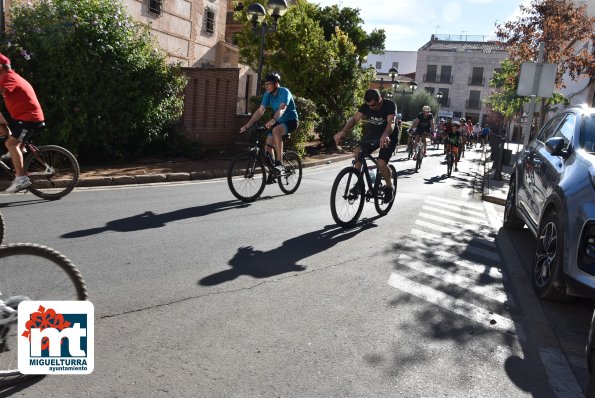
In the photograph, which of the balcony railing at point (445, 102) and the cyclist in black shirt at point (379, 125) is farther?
the balcony railing at point (445, 102)

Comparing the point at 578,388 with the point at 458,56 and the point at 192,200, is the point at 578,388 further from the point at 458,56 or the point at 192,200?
the point at 458,56

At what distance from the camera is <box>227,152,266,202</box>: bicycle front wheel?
836 cm

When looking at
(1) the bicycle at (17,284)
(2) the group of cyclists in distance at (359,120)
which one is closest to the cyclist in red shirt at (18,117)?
(2) the group of cyclists in distance at (359,120)

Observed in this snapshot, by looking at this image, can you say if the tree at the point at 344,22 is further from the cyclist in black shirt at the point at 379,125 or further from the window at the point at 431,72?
the window at the point at 431,72

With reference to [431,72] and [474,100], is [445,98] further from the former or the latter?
[431,72]

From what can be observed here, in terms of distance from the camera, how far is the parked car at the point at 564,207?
13.4ft

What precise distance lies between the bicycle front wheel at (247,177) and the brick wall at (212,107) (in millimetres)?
5763

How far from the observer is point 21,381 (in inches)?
107

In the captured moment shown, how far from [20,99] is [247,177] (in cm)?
335

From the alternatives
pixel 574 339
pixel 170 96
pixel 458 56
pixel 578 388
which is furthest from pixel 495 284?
pixel 458 56

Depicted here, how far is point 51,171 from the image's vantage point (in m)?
7.86

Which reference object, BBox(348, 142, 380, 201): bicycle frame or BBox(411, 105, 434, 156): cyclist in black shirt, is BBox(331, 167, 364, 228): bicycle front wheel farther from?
BBox(411, 105, 434, 156): cyclist in black shirt

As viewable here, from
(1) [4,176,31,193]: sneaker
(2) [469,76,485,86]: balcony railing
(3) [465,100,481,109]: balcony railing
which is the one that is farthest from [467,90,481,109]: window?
(1) [4,176,31,193]: sneaker

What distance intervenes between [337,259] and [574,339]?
2322 mm
